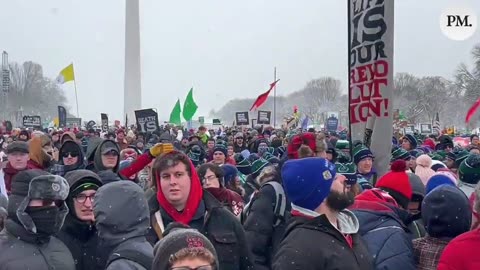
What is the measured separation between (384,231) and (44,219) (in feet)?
6.52

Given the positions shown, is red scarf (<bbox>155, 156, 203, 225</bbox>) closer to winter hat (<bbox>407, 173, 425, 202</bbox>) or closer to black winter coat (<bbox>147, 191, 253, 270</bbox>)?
black winter coat (<bbox>147, 191, 253, 270</bbox>)

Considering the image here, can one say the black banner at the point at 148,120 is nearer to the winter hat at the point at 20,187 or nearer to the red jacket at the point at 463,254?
the winter hat at the point at 20,187

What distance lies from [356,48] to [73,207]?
4.26 m

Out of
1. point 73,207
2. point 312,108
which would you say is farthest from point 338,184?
point 312,108

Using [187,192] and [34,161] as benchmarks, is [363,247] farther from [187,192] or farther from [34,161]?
[34,161]

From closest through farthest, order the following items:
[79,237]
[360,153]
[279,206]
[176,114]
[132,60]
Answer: [79,237]
[279,206]
[360,153]
[176,114]
[132,60]

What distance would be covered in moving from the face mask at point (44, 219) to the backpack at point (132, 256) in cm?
57

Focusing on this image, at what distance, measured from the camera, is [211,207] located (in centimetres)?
405

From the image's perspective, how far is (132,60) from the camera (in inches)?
1640

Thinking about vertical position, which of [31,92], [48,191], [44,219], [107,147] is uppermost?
[31,92]

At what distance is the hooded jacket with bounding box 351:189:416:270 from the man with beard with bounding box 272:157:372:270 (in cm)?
45

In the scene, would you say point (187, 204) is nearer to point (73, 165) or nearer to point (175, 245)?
point (175, 245)

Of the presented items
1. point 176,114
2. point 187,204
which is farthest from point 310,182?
point 176,114

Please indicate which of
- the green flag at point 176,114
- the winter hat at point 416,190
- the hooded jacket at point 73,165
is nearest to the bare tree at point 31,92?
the green flag at point 176,114
